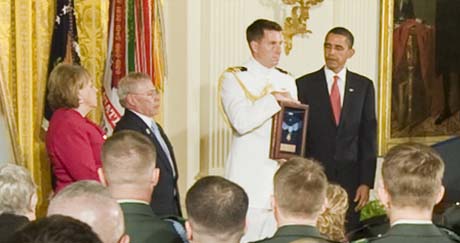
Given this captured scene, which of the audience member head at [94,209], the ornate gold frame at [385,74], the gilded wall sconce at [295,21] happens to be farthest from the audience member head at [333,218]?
the ornate gold frame at [385,74]

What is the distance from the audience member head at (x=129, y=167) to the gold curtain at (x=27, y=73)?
2.92 metres

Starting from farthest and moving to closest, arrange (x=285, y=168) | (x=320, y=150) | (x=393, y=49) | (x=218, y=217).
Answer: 1. (x=393, y=49)
2. (x=320, y=150)
3. (x=285, y=168)
4. (x=218, y=217)

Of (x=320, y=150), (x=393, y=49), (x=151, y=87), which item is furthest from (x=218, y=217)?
(x=393, y=49)

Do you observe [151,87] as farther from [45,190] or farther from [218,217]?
[218,217]

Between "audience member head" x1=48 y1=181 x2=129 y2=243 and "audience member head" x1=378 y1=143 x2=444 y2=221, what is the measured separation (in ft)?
3.76

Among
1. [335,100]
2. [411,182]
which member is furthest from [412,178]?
[335,100]

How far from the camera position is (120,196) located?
353 centimetres

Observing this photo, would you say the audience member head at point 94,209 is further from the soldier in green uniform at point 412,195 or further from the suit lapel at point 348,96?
the suit lapel at point 348,96

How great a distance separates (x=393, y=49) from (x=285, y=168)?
253 inches

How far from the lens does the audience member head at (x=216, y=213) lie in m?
3.05

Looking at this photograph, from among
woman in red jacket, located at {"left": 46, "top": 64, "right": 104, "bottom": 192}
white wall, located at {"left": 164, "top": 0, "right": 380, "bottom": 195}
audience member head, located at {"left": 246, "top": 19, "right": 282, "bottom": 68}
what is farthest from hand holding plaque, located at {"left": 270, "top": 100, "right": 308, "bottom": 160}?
white wall, located at {"left": 164, "top": 0, "right": 380, "bottom": 195}

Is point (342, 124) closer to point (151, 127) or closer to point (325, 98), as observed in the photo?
point (325, 98)

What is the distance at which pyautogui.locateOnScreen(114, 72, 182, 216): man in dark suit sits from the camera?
5.21 metres

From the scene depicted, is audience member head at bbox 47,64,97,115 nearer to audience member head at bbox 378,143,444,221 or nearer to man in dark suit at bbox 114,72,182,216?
man in dark suit at bbox 114,72,182,216
